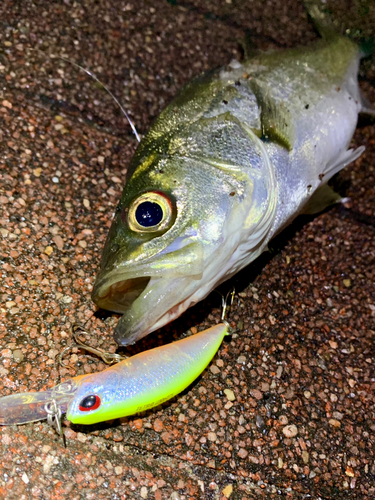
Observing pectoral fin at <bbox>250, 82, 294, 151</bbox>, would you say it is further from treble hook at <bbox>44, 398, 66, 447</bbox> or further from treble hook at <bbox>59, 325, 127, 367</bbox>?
treble hook at <bbox>44, 398, 66, 447</bbox>

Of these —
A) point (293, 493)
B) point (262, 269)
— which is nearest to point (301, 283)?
point (262, 269)

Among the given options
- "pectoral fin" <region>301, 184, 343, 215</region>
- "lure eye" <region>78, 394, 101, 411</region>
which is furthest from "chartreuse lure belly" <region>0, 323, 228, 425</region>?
"pectoral fin" <region>301, 184, 343, 215</region>

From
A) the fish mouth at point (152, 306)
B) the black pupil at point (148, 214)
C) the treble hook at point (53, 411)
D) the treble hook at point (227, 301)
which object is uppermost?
the black pupil at point (148, 214)

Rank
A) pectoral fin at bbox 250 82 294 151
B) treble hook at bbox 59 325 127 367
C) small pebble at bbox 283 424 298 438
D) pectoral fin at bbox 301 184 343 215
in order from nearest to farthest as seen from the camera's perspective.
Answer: treble hook at bbox 59 325 127 367 < small pebble at bbox 283 424 298 438 < pectoral fin at bbox 250 82 294 151 < pectoral fin at bbox 301 184 343 215

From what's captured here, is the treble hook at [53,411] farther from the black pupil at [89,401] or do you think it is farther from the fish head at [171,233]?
the fish head at [171,233]

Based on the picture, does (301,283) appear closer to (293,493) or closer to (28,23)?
(293,493)

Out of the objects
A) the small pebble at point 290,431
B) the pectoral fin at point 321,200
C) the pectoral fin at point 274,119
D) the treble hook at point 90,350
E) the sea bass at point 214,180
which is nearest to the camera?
the sea bass at point 214,180

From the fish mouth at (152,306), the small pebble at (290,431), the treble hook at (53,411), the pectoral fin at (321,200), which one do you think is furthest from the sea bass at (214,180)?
the small pebble at (290,431)
